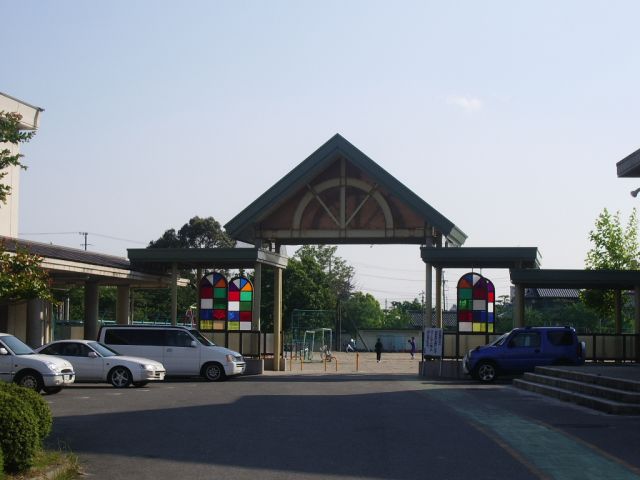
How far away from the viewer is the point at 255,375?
3731 centimetres

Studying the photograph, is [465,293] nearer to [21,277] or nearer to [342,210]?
[342,210]

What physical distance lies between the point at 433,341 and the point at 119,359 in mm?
13670

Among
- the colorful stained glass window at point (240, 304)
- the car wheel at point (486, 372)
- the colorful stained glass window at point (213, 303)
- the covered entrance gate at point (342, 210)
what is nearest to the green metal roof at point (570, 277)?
the covered entrance gate at point (342, 210)

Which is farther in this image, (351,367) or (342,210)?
(351,367)

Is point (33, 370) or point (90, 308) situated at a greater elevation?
point (90, 308)

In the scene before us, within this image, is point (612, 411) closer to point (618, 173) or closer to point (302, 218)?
point (618, 173)


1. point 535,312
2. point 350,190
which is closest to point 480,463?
point 350,190

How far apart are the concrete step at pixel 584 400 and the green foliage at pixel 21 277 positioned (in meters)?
11.5

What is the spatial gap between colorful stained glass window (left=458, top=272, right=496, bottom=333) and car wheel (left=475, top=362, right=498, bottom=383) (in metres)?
5.37

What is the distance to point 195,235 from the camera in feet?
290

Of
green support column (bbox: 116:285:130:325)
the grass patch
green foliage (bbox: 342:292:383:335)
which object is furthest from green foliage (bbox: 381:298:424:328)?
the grass patch

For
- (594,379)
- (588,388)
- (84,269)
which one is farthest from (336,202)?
(588,388)

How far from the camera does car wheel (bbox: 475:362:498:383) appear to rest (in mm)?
33156

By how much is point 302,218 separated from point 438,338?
7.73m
